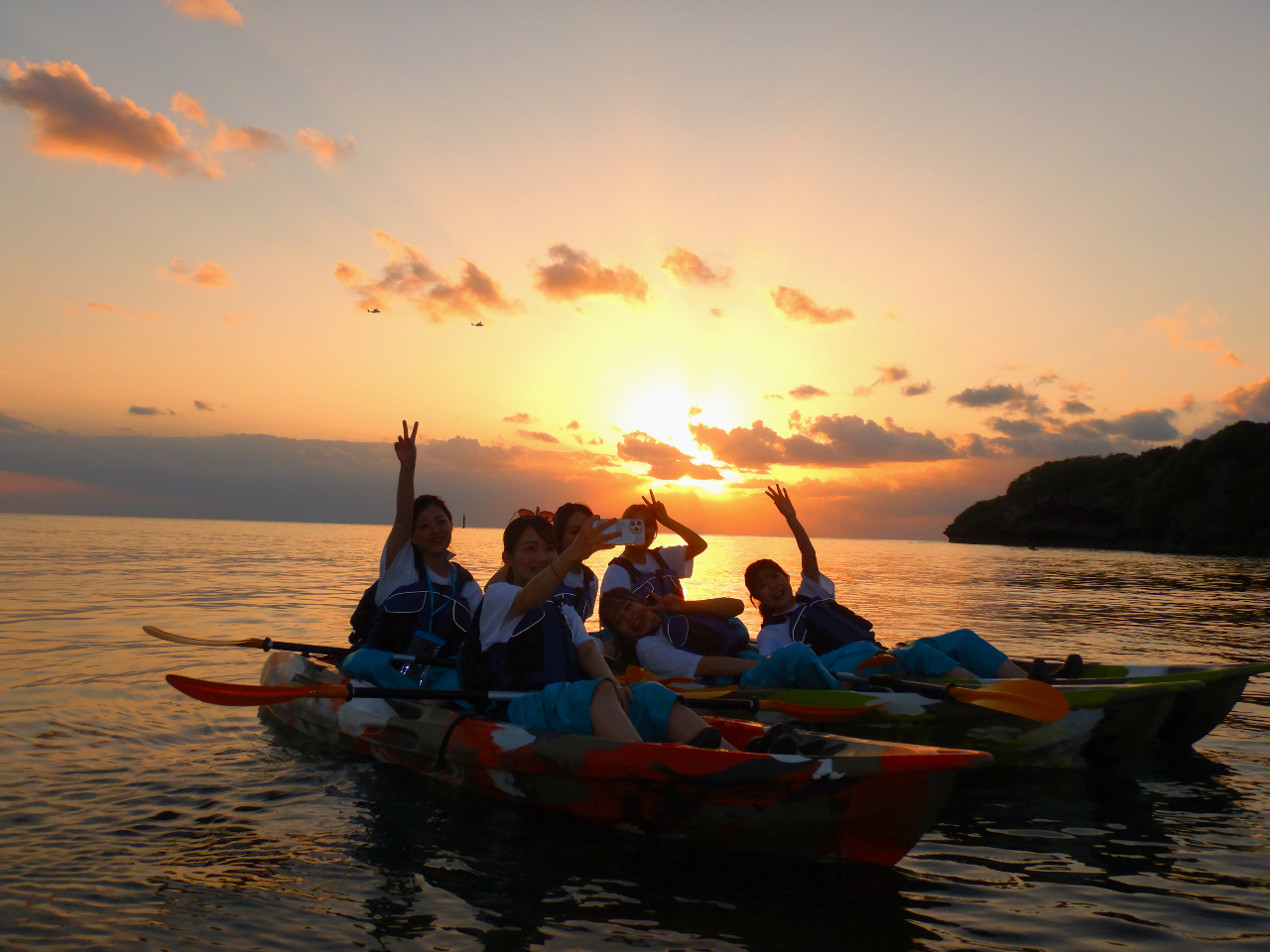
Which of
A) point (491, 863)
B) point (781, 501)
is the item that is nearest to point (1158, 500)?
point (781, 501)

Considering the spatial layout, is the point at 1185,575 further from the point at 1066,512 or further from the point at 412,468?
the point at 1066,512

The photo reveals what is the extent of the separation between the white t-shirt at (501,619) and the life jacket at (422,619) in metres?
1.26

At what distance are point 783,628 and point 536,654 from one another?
326cm

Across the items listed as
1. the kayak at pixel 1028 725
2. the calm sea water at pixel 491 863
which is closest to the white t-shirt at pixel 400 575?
the calm sea water at pixel 491 863

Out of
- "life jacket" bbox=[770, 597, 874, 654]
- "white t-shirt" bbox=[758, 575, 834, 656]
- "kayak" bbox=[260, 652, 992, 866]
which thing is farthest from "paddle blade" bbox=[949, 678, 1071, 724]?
"white t-shirt" bbox=[758, 575, 834, 656]

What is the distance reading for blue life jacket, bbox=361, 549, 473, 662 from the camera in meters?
6.75

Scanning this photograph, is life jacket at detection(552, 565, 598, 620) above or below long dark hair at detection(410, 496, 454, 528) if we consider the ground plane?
below

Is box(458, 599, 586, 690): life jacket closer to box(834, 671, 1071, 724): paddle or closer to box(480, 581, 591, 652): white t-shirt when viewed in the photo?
box(480, 581, 591, 652): white t-shirt

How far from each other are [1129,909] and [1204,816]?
2024 mm

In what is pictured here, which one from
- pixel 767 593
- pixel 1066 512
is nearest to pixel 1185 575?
pixel 767 593

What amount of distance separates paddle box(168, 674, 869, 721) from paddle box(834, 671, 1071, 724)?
27.8 inches

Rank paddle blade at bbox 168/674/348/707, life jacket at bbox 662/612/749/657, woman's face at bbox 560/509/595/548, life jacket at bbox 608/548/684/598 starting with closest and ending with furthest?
paddle blade at bbox 168/674/348/707 → woman's face at bbox 560/509/595/548 → life jacket at bbox 662/612/749/657 → life jacket at bbox 608/548/684/598

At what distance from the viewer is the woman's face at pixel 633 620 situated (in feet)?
24.5

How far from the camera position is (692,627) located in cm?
827
